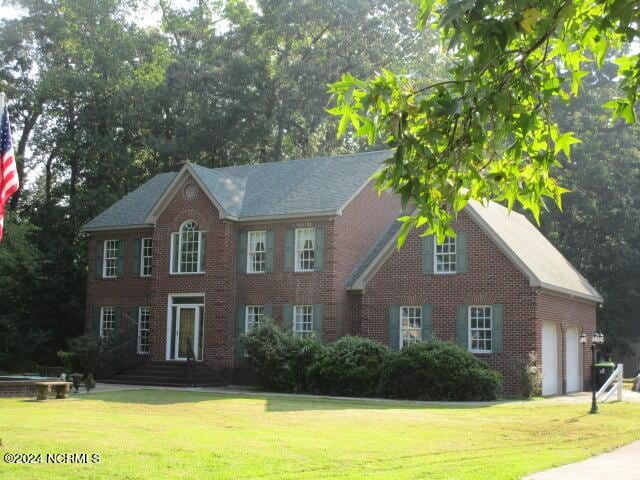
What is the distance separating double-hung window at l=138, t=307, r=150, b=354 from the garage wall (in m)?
15.3

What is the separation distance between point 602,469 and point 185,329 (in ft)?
70.7

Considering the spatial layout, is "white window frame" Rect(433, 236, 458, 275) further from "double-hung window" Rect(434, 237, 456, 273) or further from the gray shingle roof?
the gray shingle roof

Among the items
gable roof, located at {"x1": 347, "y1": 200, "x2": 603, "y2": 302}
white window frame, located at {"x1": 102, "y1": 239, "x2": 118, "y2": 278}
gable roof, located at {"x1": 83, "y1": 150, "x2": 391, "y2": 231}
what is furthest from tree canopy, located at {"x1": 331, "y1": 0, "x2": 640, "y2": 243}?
white window frame, located at {"x1": 102, "y1": 239, "x2": 118, "y2": 278}

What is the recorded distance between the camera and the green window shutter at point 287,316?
92.9ft

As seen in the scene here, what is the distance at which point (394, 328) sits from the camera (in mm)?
26672

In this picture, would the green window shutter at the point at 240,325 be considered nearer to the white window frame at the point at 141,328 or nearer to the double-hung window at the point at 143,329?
the white window frame at the point at 141,328

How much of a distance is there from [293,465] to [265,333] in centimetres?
1638

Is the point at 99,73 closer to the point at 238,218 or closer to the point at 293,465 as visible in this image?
the point at 238,218

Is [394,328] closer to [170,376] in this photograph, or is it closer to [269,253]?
[269,253]

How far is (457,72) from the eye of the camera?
614cm

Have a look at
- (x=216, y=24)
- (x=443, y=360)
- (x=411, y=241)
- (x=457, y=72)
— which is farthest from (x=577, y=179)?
(x=457, y=72)

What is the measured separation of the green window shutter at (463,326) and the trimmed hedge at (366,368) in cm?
187

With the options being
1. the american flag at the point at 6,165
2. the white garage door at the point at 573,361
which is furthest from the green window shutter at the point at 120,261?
the american flag at the point at 6,165

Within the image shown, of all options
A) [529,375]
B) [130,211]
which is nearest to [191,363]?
[130,211]
